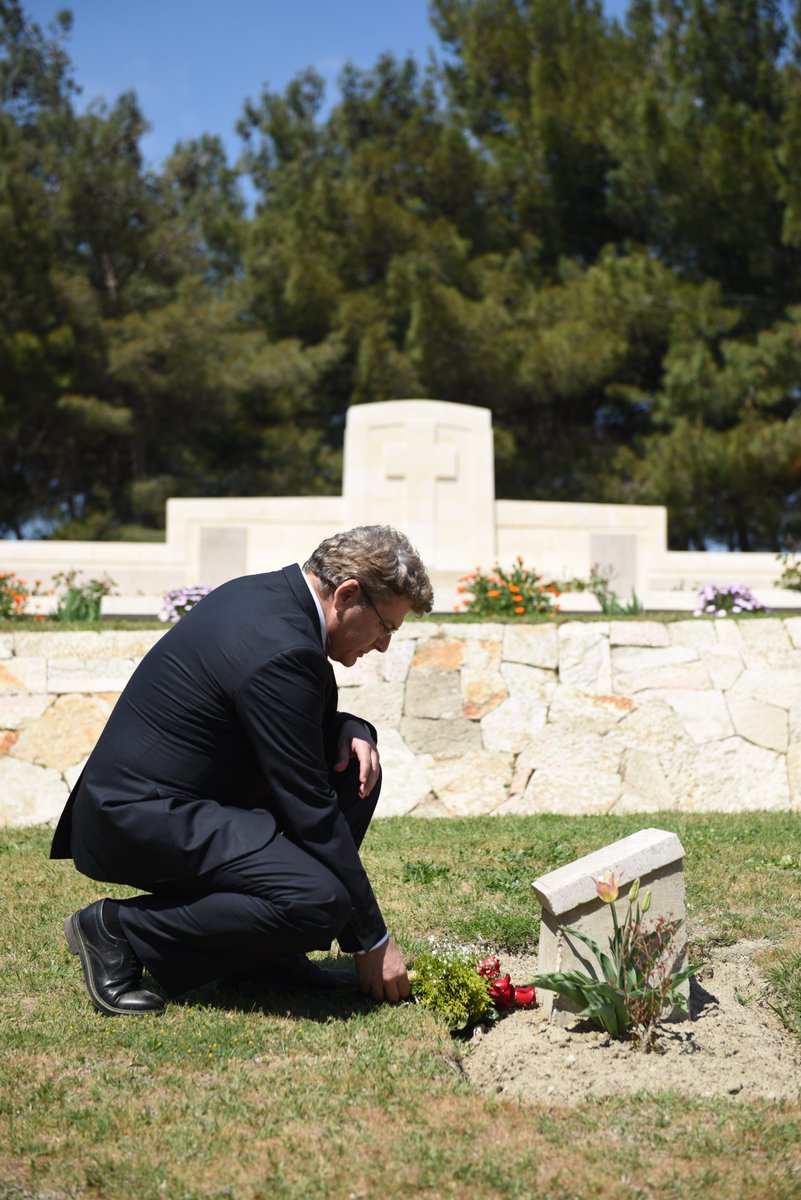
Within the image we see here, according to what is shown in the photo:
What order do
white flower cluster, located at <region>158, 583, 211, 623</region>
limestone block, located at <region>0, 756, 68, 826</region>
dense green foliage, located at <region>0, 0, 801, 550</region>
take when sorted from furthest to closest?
dense green foliage, located at <region>0, 0, 801, 550</region> < white flower cluster, located at <region>158, 583, 211, 623</region> < limestone block, located at <region>0, 756, 68, 826</region>

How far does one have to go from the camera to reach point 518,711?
6125mm

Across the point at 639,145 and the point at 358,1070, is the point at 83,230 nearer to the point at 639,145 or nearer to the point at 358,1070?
the point at 639,145

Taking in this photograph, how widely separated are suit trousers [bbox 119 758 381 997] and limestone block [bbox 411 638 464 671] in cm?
340

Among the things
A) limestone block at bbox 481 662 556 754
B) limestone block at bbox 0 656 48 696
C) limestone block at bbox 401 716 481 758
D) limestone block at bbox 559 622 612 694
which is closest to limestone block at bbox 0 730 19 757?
limestone block at bbox 0 656 48 696

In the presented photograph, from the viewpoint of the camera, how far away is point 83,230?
64.6ft

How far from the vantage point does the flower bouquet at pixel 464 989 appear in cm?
276

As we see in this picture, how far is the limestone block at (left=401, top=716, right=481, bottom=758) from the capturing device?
605 centimetres

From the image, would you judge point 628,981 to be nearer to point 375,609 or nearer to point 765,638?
point 375,609

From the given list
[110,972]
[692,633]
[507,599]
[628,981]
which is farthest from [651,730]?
[110,972]

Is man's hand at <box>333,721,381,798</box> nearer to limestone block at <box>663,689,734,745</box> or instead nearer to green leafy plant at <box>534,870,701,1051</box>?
green leafy plant at <box>534,870,701,1051</box>

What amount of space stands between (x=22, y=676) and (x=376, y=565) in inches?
154

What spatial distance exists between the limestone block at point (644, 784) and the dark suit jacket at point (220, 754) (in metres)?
3.41

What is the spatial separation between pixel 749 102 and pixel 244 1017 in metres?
17.7

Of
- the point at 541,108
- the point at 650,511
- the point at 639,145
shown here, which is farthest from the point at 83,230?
the point at 650,511
